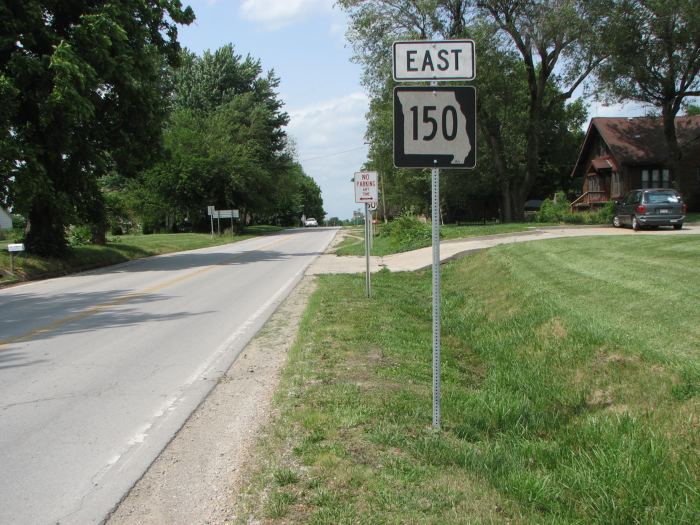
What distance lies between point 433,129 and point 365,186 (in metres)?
8.34

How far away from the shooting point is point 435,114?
15.6ft

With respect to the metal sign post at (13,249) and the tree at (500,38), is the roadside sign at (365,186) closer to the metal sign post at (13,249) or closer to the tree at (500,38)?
the metal sign post at (13,249)

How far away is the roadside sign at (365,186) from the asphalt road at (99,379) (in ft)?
9.17

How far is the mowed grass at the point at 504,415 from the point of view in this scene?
3.65m

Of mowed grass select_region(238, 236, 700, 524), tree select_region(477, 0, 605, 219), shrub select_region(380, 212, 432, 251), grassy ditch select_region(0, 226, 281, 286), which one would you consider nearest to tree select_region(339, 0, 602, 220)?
tree select_region(477, 0, 605, 219)

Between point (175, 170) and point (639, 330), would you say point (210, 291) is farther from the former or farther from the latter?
point (175, 170)

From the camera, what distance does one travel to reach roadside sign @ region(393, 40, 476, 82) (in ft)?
15.4

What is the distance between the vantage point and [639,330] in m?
7.34

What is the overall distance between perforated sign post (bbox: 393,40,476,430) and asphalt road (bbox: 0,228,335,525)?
2.56m

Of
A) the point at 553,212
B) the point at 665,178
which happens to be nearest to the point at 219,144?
the point at 553,212

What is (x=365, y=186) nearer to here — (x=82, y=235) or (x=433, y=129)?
(x=433, y=129)

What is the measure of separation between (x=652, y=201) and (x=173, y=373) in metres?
22.0

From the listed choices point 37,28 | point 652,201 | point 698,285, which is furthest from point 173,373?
point 652,201

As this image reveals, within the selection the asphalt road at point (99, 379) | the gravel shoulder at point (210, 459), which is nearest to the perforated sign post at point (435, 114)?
the gravel shoulder at point (210, 459)
